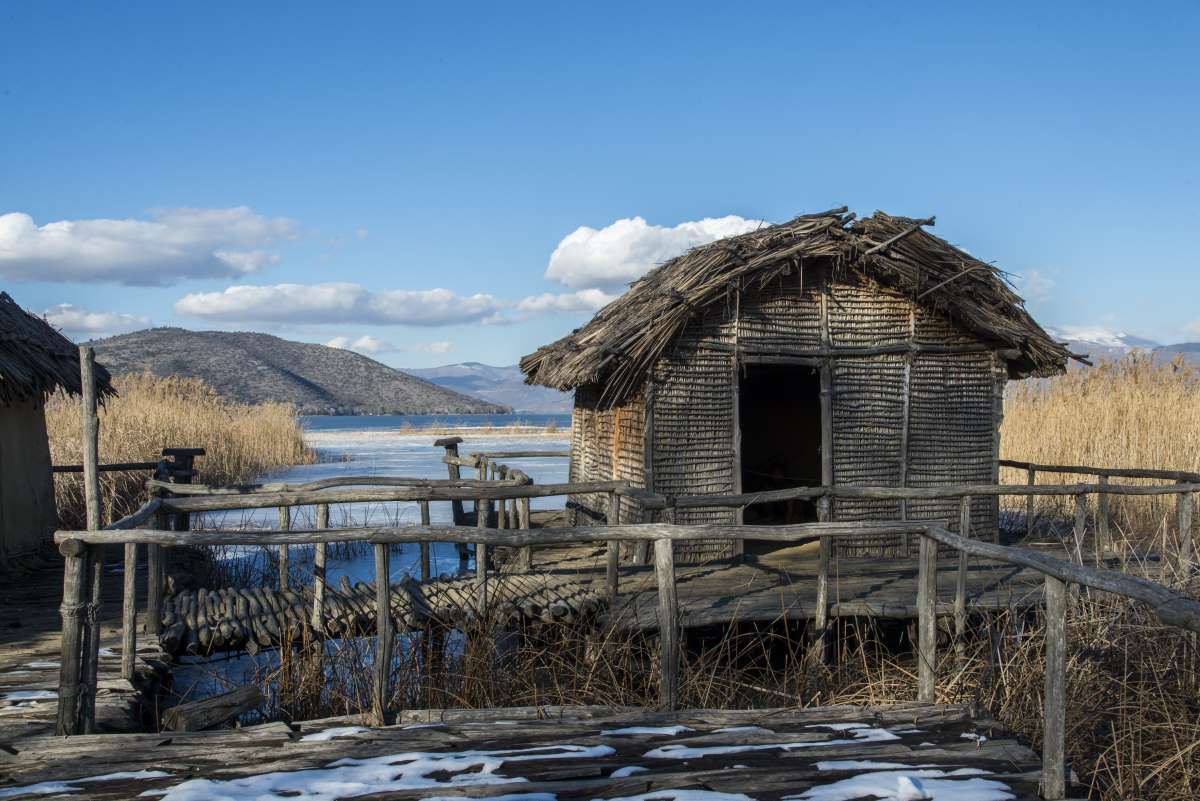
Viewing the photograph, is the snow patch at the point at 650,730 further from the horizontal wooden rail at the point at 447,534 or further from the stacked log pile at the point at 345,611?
the stacked log pile at the point at 345,611

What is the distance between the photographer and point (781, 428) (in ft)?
47.3

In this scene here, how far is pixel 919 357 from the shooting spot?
997 cm

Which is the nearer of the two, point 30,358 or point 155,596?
point 155,596

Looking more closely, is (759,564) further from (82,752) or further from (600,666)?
(82,752)

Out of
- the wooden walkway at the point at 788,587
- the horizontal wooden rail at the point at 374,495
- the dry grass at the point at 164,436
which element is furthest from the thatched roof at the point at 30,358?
the wooden walkway at the point at 788,587

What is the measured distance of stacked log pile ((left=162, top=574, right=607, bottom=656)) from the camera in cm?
636

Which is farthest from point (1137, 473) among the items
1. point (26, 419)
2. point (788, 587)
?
point (26, 419)

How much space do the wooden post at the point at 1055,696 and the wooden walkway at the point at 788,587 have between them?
2528mm

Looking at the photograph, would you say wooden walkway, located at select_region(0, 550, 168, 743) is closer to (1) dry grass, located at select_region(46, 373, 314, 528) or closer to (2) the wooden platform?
(2) the wooden platform

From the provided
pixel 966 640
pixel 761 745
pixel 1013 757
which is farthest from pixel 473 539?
pixel 966 640

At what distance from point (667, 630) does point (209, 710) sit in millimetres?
2366

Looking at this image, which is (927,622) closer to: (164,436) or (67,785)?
(67,785)

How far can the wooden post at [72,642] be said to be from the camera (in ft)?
13.8

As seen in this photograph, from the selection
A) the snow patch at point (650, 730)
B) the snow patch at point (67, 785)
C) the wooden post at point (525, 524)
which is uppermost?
the wooden post at point (525, 524)
